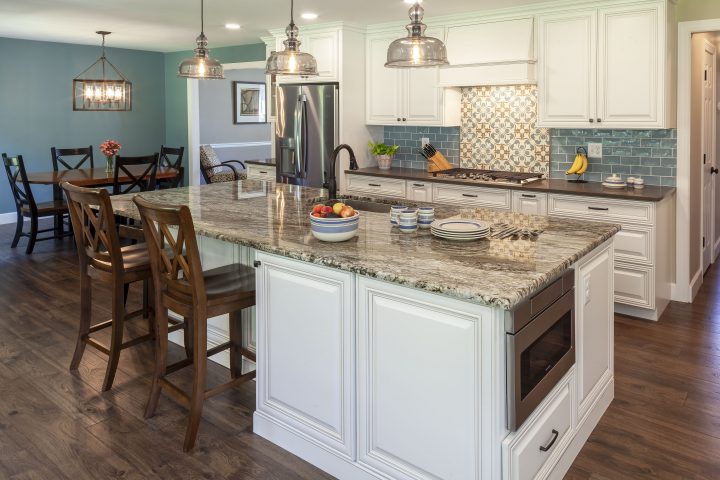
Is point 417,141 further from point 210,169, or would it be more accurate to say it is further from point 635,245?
point 210,169

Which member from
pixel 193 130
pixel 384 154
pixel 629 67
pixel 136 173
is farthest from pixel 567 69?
pixel 193 130

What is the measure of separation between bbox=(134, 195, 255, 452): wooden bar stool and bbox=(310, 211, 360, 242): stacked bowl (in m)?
0.46

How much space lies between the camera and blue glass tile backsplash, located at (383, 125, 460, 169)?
5.83m

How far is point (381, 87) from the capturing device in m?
5.93

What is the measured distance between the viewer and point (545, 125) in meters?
4.87

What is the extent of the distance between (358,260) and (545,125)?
10.4 feet

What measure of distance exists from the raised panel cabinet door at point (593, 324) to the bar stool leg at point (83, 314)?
2.52m

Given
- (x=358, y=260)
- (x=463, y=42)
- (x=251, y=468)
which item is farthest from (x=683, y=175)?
(x=251, y=468)

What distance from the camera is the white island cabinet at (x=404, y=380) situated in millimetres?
1957

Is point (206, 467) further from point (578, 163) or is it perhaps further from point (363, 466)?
point (578, 163)

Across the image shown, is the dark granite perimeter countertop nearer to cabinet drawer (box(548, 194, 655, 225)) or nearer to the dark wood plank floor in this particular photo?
cabinet drawer (box(548, 194, 655, 225))

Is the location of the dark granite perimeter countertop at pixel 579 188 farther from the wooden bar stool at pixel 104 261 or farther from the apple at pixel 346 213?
the wooden bar stool at pixel 104 261

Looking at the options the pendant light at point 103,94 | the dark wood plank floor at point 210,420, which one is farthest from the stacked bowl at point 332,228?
the pendant light at point 103,94

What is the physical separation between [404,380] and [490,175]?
340cm
